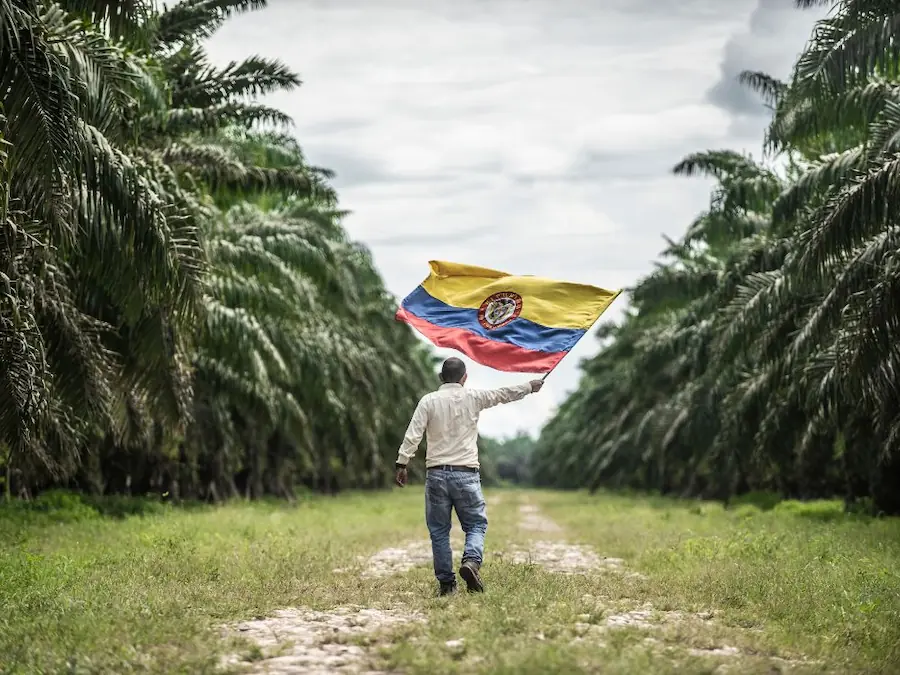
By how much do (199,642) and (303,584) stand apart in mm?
3020

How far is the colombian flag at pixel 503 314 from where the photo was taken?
10391 millimetres

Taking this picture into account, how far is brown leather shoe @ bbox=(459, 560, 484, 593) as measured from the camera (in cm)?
896

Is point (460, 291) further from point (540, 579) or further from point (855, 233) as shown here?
point (855, 233)

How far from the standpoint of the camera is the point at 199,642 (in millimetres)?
6688

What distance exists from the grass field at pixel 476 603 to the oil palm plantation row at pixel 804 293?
290 centimetres

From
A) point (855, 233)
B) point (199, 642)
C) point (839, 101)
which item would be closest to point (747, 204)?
point (839, 101)

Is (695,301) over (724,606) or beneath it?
over

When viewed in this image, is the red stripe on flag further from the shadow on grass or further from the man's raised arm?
the shadow on grass

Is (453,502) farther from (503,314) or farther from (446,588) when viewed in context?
(503,314)

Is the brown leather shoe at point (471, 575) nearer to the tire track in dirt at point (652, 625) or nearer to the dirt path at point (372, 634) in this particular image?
the dirt path at point (372, 634)

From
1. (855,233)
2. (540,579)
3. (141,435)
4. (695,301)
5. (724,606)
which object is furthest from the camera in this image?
(695,301)

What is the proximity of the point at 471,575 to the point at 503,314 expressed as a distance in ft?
9.57

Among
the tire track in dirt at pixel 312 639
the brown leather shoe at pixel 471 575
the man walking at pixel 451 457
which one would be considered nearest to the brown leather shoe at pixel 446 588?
the man walking at pixel 451 457

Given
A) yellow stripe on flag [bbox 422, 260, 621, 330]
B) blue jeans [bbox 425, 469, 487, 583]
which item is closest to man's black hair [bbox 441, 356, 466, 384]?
blue jeans [bbox 425, 469, 487, 583]
